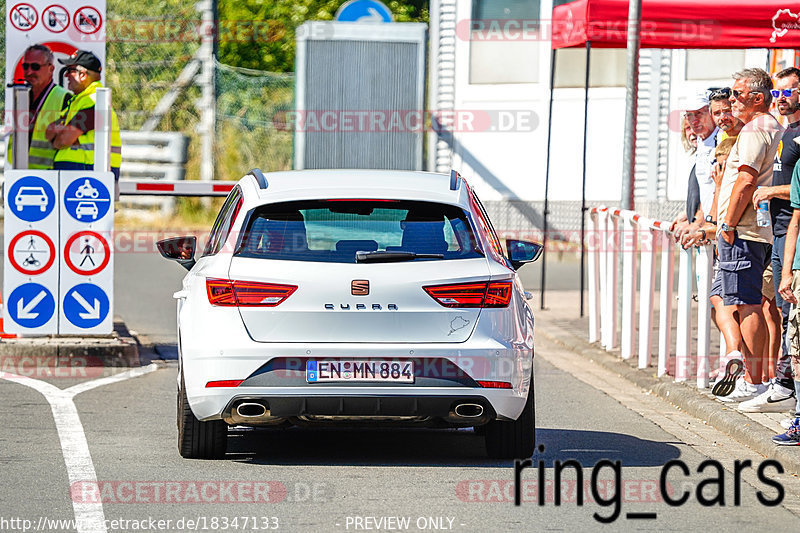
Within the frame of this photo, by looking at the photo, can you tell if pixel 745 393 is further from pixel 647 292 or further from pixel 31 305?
pixel 31 305

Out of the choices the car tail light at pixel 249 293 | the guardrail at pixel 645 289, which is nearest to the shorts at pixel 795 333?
the guardrail at pixel 645 289

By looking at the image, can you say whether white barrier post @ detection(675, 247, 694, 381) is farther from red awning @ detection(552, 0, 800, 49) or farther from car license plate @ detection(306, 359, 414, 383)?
red awning @ detection(552, 0, 800, 49)

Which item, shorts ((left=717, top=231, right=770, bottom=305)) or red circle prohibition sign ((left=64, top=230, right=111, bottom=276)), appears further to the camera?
red circle prohibition sign ((left=64, top=230, right=111, bottom=276))

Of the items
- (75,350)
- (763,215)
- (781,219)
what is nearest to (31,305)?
(75,350)

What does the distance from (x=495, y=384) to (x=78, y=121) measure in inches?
232

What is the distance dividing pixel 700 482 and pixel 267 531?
7.89 ft

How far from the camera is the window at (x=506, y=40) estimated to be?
25.6m

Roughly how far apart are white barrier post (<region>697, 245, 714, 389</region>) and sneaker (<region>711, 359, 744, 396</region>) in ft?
1.98

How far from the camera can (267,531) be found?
260 inches

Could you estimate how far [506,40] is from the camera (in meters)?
25.7

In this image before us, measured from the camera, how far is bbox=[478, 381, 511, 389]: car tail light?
7.82 meters

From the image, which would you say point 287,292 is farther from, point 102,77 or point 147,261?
point 147,261

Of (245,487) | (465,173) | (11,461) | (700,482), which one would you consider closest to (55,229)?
(11,461)

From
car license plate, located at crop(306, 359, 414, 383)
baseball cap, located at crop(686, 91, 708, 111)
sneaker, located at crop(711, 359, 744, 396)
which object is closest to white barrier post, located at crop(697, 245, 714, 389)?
sneaker, located at crop(711, 359, 744, 396)
